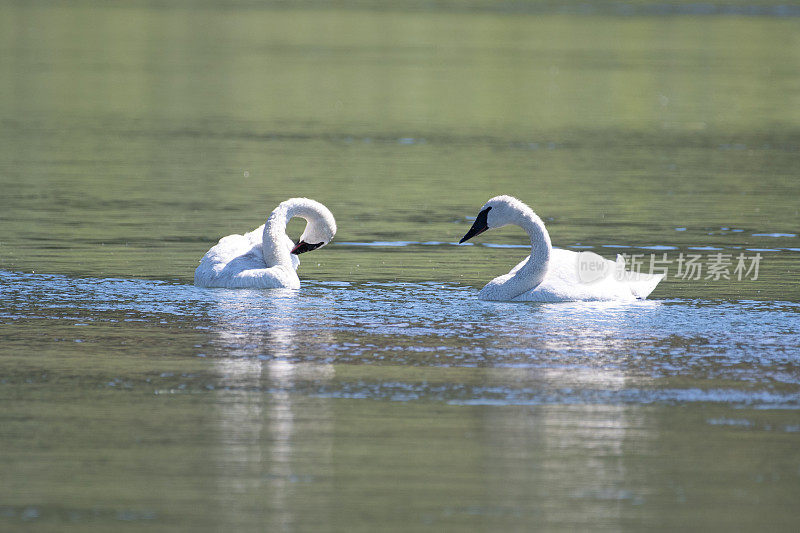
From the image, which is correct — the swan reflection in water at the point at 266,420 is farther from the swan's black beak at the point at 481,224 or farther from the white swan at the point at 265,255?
the swan's black beak at the point at 481,224

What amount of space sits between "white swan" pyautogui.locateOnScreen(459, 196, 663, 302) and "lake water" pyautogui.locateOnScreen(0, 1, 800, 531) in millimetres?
213

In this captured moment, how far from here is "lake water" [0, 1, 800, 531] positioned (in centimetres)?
757

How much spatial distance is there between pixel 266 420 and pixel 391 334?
9.27 ft

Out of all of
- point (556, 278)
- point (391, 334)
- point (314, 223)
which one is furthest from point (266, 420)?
point (314, 223)

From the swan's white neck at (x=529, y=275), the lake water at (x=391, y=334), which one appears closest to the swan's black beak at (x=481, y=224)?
the lake water at (x=391, y=334)

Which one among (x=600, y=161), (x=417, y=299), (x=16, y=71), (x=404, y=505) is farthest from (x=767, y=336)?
(x=16, y=71)

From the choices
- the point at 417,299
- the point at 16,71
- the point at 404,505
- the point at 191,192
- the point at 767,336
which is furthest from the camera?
the point at 16,71

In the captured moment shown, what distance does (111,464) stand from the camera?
7934 mm

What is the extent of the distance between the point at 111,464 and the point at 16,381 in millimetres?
2170

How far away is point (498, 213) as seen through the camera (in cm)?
1378

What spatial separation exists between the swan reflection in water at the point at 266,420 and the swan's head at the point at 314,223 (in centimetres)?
248

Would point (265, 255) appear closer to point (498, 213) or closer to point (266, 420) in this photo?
point (498, 213)

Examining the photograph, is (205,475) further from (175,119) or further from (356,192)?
(175,119)

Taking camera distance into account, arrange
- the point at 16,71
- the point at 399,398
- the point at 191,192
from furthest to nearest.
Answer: the point at 16,71
the point at 191,192
the point at 399,398
